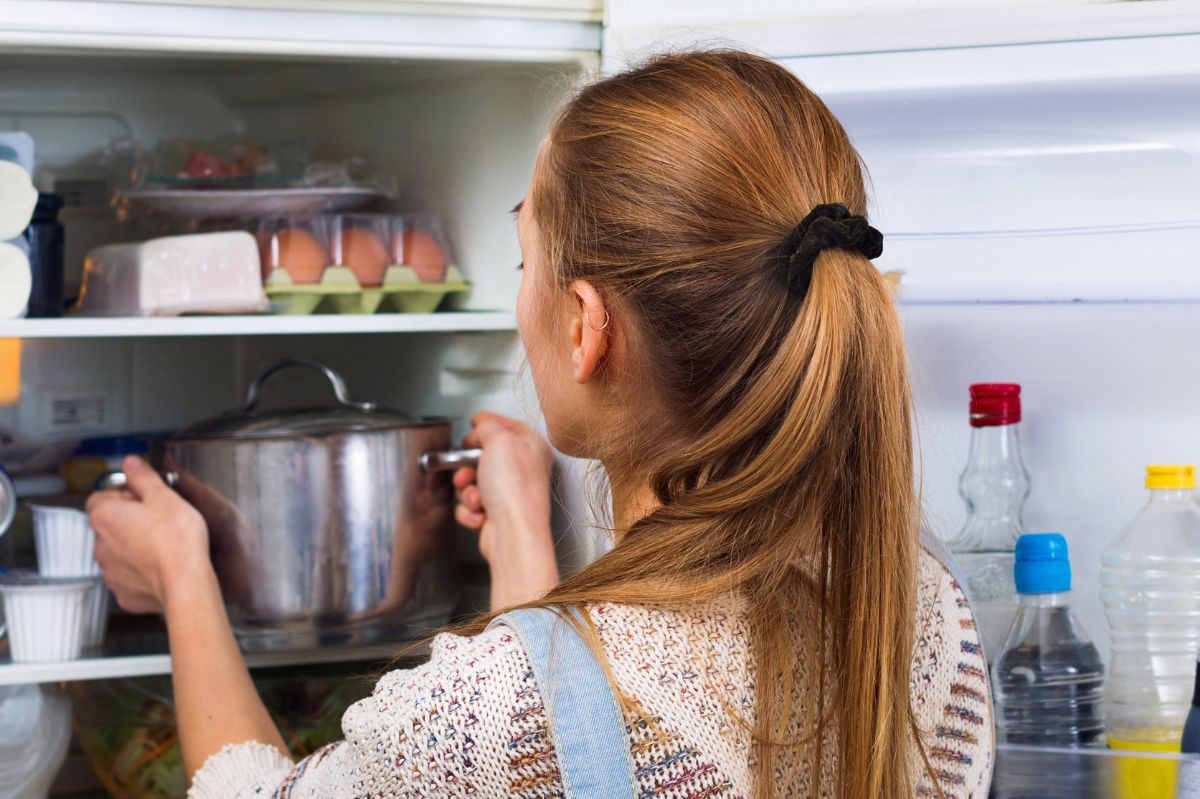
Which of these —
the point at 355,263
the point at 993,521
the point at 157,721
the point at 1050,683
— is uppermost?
the point at 355,263

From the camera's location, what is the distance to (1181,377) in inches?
42.2

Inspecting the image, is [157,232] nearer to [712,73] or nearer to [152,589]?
[152,589]

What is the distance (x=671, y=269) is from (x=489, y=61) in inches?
18.8

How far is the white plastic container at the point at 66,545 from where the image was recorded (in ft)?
3.97

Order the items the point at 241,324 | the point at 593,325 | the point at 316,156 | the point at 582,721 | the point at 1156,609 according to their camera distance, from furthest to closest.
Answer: the point at 316,156, the point at 241,324, the point at 1156,609, the point at 593,325, the point at 582,721

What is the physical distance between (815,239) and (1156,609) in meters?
0.57

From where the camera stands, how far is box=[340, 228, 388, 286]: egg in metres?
1.24

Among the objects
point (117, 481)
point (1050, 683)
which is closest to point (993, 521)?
point (1050, 683)

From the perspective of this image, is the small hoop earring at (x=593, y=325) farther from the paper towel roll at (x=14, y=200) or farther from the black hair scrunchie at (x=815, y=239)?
the paper towel roll at (x=14, y=200)

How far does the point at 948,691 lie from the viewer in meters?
0.78

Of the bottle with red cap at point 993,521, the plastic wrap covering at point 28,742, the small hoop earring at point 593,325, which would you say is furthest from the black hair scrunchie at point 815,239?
the plastic wrap covering at point 28,742

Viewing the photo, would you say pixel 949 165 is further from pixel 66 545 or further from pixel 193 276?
pixel 66 545

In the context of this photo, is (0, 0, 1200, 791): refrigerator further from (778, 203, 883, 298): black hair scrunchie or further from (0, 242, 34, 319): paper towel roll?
(778, 203, 883, 298): black hair scrunchie

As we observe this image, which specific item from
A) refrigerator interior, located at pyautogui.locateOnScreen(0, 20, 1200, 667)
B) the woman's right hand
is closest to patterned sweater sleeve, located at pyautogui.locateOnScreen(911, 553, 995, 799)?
refrigerator interior, located at pyautogui.locateOnScreen(0, 20, 1200, 667)
